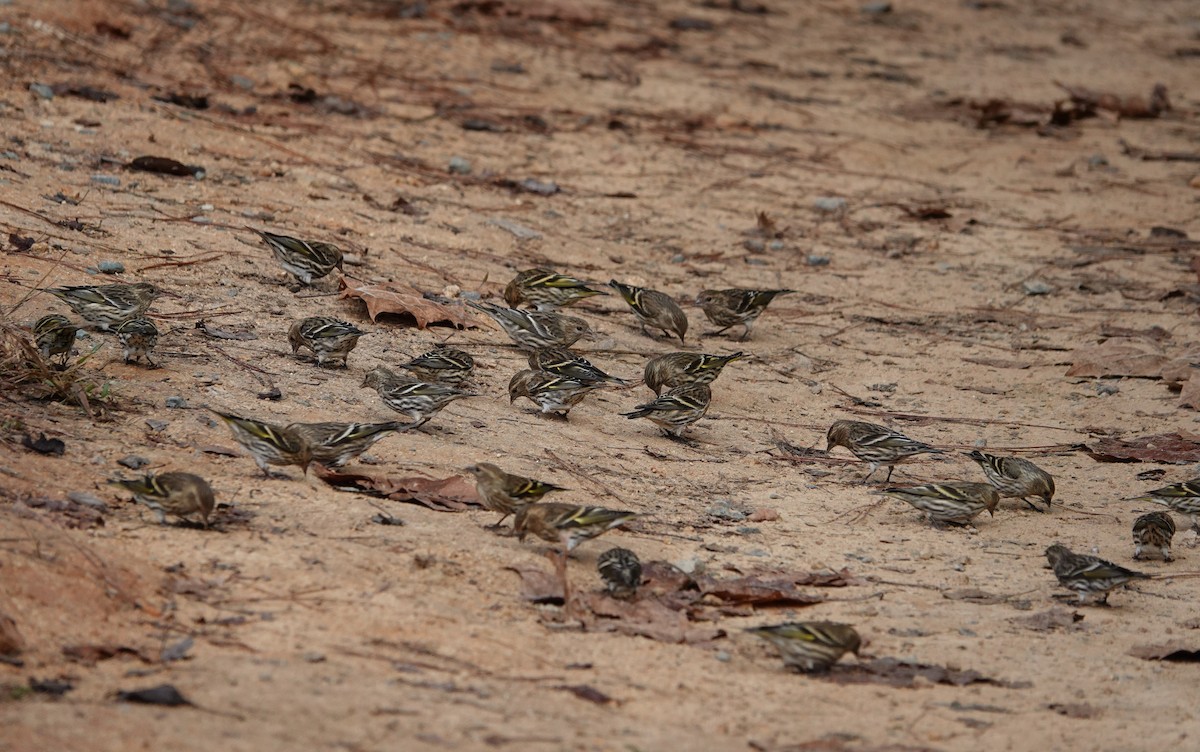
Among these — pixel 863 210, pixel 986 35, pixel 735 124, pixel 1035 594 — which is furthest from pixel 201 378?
pixel 986 35

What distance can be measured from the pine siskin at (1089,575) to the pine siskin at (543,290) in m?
5.19

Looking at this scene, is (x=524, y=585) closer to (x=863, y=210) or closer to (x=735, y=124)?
(x=863, y=210)

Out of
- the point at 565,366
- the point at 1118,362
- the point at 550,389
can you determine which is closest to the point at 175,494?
the point at 550,389

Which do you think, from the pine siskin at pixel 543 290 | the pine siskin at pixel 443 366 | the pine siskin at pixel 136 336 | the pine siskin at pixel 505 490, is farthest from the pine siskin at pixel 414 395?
the pine siskin at pixel 543 290

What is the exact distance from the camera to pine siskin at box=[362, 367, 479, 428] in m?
8.91

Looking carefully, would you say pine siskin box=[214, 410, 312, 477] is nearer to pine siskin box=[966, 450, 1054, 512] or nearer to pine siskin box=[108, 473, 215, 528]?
pine siskin box=[108, 473, 215, 528]

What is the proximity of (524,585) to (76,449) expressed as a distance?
8.54ft

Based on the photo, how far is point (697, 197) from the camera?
15.2m

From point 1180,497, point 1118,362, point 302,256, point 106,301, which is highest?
point 106,301

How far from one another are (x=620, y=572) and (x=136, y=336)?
3793 mm

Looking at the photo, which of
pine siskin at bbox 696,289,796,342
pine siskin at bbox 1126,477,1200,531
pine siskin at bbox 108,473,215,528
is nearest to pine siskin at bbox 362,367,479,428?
pine siskin at bbox 108,473,215,528

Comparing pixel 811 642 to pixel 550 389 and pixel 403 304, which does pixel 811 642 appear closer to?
pixel 550 389

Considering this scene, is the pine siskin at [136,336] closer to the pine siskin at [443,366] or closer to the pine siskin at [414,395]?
the pine siskin at [414,395]

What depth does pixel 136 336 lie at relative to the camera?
8750mm
